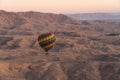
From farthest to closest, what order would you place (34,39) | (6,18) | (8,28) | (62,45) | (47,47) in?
(6,18) < (8,28) < (34,39) < (62,45) < (47,47)

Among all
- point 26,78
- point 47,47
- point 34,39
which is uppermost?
point 47,47

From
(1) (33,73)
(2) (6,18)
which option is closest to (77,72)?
(1) (33,73)

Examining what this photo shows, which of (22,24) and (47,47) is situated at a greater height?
(47,47)

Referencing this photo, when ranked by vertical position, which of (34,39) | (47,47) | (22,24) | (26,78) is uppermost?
(47,47)

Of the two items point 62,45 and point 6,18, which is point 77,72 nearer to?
point 62,45

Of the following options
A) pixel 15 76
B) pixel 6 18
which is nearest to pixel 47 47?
pixel 15 76

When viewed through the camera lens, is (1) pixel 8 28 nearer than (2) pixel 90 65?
No

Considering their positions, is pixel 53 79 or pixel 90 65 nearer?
pixel 53 79

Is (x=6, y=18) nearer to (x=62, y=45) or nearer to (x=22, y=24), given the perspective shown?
(x=22, y=24)

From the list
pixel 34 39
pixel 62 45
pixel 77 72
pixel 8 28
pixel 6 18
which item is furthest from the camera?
pixel 6 18
